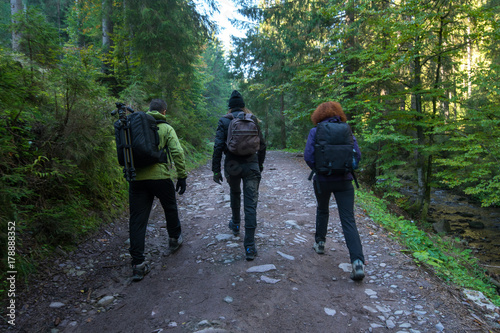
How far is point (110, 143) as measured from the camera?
5.62 metres

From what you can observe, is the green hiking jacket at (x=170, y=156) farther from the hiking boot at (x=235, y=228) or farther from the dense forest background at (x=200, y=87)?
the hiking boot at (x=235, y=228)

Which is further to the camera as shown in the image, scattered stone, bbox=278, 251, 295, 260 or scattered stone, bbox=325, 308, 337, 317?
scattered stone, bbox=278, 251, 295, 260

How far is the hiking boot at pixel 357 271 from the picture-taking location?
363 centimetres

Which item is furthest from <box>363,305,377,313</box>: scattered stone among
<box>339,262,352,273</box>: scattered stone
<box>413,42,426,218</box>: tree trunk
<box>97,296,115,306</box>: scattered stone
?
<box>413,42,426,218</box>: tree trunk

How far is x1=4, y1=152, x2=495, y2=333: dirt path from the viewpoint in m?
2.90

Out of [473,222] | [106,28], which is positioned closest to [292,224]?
[473,222]

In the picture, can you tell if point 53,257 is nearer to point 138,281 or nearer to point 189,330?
point 138,281

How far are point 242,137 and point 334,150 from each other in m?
1.36

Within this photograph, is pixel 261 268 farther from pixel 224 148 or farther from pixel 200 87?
pixel 200 87

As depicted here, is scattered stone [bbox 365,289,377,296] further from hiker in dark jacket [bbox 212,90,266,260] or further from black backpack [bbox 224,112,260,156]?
black backpack [bbox 224,112,260,156]

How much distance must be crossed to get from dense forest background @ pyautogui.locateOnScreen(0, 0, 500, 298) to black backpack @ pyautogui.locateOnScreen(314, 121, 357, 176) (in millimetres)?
3627

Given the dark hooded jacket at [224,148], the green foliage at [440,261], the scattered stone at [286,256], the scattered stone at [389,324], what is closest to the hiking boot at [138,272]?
the dark hooded jacket at [224,148]

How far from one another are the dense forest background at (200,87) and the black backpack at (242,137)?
8.27ft

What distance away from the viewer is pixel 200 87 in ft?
52.3
